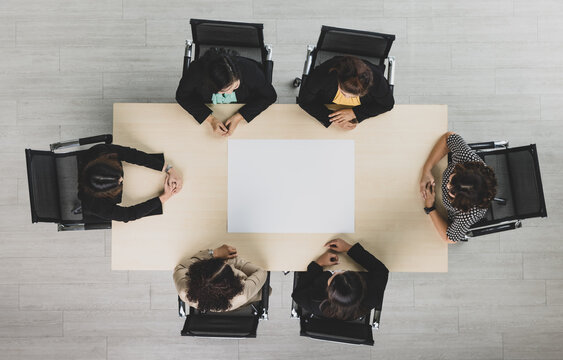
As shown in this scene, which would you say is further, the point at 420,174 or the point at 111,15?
the point at 111,15

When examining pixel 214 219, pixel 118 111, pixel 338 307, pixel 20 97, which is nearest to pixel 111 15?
pixel 20 97

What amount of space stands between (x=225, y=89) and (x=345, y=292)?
1.09m

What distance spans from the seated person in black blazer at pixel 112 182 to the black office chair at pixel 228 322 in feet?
1.95

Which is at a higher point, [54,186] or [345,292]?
[54,186]

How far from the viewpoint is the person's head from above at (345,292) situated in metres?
1.74

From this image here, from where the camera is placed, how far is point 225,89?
1.74 m

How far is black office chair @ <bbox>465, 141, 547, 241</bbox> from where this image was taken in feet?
6.15

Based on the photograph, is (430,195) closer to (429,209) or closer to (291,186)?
(429,209)

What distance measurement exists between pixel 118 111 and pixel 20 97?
131cm

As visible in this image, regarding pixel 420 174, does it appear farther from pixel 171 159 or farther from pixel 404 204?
pixel 171 159

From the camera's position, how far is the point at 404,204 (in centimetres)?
190

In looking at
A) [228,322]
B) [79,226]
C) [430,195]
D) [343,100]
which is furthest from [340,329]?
[79,226]

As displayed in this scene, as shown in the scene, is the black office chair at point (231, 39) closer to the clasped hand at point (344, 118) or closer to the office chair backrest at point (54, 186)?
the clasped hand at point (344, 118)

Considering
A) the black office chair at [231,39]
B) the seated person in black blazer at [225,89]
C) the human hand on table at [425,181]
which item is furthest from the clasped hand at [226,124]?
the human hand on table at [425,181]
